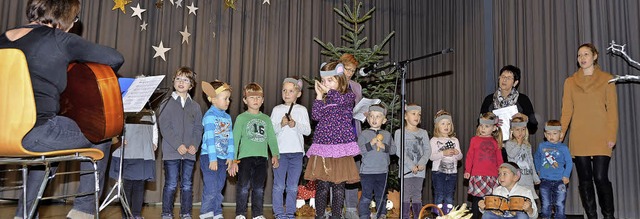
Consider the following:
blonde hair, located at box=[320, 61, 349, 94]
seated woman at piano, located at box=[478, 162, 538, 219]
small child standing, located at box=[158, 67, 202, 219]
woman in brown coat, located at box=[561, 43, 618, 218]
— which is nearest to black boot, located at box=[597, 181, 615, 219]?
woman in brown coat, located at box=[561, 43, 618, 218]

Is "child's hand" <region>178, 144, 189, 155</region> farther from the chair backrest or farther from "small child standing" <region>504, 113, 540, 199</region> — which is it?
"small child standing" <region>504, 113, 540, 199</region>

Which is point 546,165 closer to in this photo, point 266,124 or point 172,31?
point 266,124

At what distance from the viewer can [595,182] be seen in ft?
14.5

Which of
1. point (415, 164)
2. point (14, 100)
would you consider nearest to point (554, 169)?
point (415, 164)

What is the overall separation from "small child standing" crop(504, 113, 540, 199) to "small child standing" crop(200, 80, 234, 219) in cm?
253

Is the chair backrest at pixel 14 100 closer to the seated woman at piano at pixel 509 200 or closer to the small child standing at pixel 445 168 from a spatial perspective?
the seated woman at piano at pixel 509 200

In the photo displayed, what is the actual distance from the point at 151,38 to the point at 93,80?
403 cm

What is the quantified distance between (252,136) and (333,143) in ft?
2.61

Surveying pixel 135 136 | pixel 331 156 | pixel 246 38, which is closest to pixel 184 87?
pixel 135 136

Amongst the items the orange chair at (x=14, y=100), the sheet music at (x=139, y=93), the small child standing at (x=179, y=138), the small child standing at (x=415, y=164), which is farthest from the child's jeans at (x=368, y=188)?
the orange chair at (x=14, y=100)

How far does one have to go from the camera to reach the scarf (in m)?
4.91

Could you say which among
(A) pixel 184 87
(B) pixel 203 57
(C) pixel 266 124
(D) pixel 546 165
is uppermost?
(B) pixel 203 57

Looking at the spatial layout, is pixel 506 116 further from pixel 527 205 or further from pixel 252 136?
pixel 252 136

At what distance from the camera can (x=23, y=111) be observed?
2.15 m
